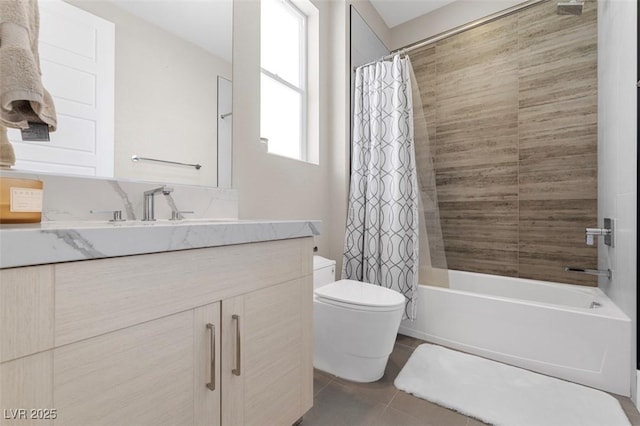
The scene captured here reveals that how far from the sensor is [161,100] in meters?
1.30

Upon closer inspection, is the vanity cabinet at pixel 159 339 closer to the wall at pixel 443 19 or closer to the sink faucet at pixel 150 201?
the sink faucet at pixel 150 201

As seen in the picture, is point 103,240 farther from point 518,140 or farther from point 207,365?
point 518,140

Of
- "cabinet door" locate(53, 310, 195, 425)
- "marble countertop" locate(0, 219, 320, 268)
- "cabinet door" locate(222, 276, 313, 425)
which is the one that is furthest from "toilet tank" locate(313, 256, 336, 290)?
"cabinet door" locate(53, 310, 195, 425)

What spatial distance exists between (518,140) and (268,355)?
2474 mm

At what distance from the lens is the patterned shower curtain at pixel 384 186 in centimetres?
206

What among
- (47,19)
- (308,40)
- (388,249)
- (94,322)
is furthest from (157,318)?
(308,40)

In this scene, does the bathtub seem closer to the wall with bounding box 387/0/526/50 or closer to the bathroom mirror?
the bathroom mirror

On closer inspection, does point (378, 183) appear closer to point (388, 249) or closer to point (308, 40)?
point (388, 249)

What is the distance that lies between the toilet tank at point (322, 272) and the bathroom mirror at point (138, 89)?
0.74m

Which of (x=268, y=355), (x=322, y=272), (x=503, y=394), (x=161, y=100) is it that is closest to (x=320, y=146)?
(x=322, y=272)

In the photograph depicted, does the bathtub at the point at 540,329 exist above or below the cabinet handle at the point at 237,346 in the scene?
below

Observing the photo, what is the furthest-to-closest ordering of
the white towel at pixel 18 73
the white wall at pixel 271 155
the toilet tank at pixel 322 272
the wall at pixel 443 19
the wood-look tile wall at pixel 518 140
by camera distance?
the wall at pixel 443 19 → the wood-look tile wall at pixel 518 140 → the toilet tank at pixel 322 272 → the white wall at pixel 271 155 → the white towel at pixel 18 73

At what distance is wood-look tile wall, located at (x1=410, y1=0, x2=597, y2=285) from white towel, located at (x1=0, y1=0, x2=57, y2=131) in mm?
2652

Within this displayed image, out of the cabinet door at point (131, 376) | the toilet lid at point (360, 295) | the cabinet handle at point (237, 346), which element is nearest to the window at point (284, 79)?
the toilet lid at point (360, 295)
